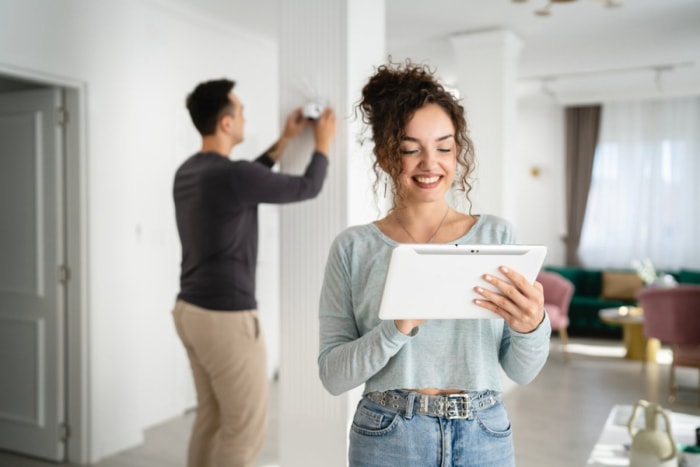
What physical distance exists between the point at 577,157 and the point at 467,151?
7.99m

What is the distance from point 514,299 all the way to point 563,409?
14.2 ft

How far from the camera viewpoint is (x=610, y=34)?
218 inches

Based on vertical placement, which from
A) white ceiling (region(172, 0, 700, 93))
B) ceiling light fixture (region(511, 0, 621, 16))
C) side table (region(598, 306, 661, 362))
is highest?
white ceiling (region(172, 0, 700, 93))

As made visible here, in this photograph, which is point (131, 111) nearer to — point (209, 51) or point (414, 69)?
point (209, 51)

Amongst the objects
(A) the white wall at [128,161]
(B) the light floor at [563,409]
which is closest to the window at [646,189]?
(B) the light floor at [563,409]

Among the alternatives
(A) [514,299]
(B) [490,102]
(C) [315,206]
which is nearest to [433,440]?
(A) [514,299]

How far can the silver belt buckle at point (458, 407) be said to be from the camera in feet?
4.19

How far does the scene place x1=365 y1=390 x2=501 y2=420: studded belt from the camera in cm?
128

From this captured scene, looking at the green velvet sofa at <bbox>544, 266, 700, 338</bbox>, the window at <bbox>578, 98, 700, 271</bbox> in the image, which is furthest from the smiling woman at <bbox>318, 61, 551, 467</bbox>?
the window at <bbox>578, 98, 700, 271</bbox>

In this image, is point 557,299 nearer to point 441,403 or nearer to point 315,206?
point 315,206

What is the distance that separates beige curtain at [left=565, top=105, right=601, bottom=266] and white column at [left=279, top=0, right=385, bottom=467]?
659cm

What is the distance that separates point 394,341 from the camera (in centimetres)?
122

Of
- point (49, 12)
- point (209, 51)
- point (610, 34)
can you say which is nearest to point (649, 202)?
point (610, 34)

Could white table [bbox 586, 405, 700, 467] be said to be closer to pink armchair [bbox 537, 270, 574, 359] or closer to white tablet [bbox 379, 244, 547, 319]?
white tablet [bbox 379, 244, 547, 319]
